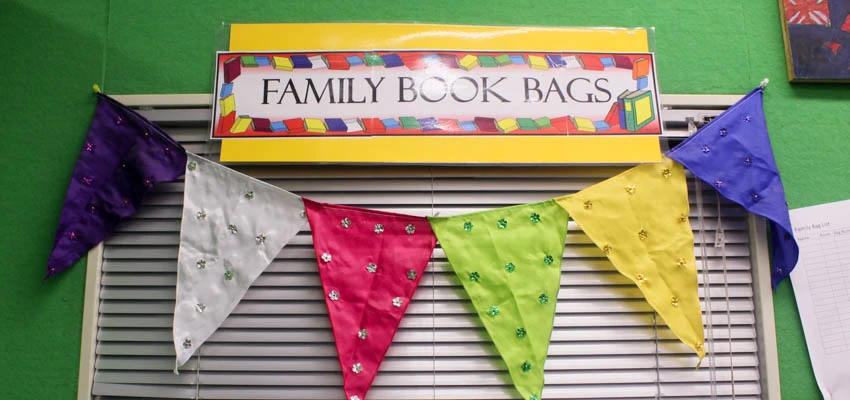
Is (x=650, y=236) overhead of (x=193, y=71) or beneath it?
beneath

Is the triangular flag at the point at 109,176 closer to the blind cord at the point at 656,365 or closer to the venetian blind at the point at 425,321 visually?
the venetian blind at the point at 425,321

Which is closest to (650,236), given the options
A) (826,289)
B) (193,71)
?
(826,289)

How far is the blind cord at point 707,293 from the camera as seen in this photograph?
5.15 feet

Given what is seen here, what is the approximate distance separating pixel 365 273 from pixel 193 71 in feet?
2.49

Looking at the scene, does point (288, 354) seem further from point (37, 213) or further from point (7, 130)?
point (7, 130)

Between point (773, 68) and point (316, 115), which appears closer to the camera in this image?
point (316, 115)

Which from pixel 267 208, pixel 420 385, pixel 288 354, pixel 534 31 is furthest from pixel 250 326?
pixel 534 31

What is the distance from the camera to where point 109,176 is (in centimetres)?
160

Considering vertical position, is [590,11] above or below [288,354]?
above

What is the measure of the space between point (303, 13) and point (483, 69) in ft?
1.79

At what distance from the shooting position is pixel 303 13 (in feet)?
5.60

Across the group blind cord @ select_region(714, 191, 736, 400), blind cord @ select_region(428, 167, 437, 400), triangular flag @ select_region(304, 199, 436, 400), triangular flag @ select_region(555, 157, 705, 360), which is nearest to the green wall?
blind cord @ select_region(714, 191, 736, 400)

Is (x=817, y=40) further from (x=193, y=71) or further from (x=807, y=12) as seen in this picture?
(x=193, y=71)

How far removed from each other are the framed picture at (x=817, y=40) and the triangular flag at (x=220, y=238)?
145cm
